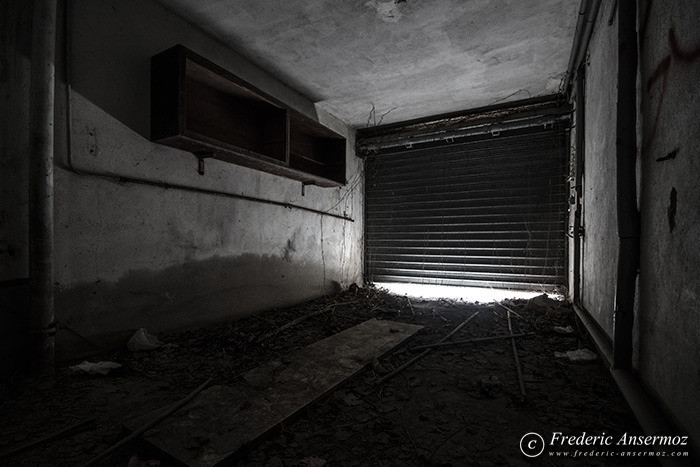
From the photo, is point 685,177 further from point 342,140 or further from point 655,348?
point 342,140

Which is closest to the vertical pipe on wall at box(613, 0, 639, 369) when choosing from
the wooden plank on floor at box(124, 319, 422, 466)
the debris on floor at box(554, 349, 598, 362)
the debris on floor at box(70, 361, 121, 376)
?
the debris on floor at box(554, 349, 598, 362)

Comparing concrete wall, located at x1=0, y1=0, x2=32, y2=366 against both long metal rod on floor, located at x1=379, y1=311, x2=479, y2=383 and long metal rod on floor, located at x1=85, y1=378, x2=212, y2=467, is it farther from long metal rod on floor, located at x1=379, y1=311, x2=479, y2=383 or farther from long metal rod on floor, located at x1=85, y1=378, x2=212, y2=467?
long metal rod on floor, located at x1=379, y1=311, x2=479, y2=383

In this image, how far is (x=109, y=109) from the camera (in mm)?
2471

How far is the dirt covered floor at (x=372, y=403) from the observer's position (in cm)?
142

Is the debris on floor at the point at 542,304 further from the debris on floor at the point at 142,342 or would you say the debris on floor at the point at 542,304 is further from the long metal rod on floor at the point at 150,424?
the debris on floor at the point at 142,342

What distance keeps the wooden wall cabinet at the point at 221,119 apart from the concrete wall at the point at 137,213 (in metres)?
0.20

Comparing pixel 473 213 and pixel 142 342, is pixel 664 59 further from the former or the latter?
pixel 473 213

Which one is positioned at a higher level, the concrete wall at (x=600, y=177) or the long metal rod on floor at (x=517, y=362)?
the concrete wall at (x=600, y=177)

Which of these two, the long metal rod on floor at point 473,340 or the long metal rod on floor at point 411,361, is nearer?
the long metal rod on floor at point 411,361

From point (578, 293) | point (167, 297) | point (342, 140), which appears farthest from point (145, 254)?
point (578, 293)

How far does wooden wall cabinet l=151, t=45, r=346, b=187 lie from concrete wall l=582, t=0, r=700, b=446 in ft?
9.68

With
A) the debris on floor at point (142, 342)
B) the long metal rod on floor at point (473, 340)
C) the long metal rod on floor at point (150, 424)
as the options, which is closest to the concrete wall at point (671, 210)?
the long metal rod on floor at point (473, 340)

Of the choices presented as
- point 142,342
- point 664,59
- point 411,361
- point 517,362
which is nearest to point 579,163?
point 664,59

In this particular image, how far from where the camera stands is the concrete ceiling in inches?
113
